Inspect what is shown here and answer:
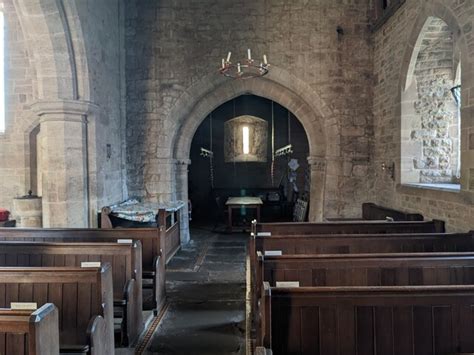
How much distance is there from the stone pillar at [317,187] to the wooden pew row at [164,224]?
249 centimetres

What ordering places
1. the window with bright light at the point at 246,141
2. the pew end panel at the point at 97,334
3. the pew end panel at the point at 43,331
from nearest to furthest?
the pew end panel at the point at 43,331, the pew end panel at the point at 97,334, the window with bright light at the point at 246,141

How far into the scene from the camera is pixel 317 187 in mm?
7371

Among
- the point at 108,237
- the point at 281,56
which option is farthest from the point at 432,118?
the point at 108,237

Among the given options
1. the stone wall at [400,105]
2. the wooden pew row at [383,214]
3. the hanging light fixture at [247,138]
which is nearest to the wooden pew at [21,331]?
the stone wall at [400,105]

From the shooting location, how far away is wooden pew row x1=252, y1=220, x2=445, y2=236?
14.4 feet

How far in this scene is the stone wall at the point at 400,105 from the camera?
155 inches

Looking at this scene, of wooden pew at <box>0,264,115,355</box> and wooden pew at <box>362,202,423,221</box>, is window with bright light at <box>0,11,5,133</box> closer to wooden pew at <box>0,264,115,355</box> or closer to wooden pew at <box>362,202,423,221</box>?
wooden pew at <box>0,264,115,355</box>

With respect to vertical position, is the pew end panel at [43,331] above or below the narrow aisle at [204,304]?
above

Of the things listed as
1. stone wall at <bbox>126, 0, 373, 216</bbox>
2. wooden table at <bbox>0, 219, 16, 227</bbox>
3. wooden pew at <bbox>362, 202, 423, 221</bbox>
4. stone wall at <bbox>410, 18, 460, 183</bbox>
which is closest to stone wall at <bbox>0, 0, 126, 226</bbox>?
stone wall at <bbox>126, 0, 373, 216</bbox>

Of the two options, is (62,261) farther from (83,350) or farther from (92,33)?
(92,33)

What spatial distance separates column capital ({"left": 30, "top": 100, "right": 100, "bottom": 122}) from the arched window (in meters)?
4.47


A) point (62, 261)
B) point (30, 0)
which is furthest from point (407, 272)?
point (30, 0)

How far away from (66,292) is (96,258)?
87 centimetres

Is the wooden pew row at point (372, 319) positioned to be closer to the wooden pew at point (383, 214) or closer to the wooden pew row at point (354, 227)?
the wooden pew row at point (354, 227)
